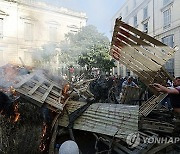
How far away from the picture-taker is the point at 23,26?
34.3 feet

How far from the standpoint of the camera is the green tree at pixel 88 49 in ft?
51.0

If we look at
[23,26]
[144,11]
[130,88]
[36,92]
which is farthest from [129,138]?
[144,11]

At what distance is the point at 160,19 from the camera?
2064 cm

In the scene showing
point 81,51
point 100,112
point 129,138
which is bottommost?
point 129,138

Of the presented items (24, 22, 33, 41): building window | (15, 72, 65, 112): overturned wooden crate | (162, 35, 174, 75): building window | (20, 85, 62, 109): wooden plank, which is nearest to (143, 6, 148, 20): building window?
(162, 35, 174, 75): building window

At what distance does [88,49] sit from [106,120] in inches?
A: 503

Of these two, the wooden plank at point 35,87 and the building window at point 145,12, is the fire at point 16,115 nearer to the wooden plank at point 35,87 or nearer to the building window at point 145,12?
the wooden plank at point 35,87

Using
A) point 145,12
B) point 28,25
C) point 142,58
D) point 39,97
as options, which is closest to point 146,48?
point 142,58

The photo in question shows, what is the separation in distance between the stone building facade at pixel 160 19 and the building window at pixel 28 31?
20.1 ft

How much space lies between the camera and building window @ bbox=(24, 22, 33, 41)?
10.4 meters

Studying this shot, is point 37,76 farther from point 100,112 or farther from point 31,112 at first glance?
point 100,112

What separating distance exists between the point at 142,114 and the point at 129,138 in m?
0.82

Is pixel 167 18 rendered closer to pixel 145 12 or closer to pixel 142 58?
pixel 145 12

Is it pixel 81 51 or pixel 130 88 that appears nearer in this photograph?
pixel 130 88
